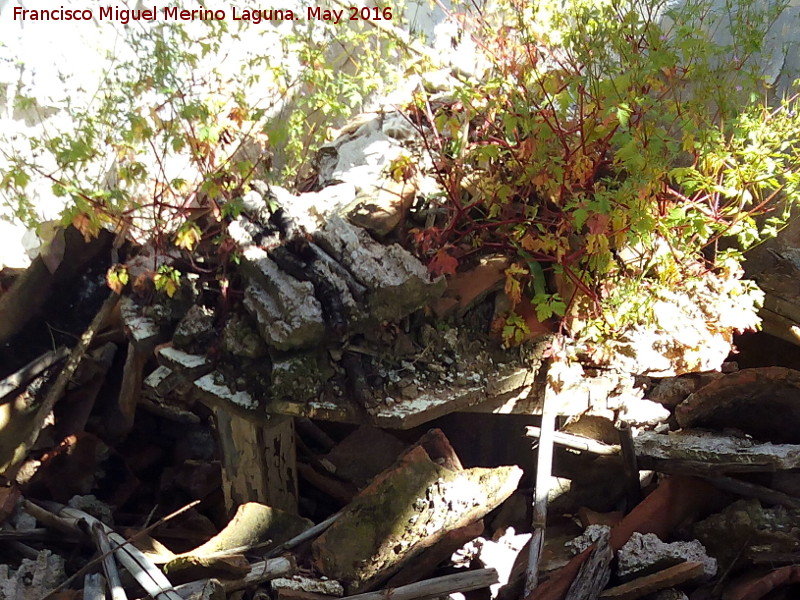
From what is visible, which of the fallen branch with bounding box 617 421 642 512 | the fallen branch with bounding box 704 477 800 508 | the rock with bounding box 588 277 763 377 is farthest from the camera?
the rock with bounding box 588 277 763 377

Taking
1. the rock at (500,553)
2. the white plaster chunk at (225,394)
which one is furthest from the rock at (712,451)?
the white plaster chunk at (225,394)

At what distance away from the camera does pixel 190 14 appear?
3004mm

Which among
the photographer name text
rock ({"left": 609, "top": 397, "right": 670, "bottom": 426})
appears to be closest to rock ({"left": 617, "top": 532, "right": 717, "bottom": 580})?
rock ({"left": 609, "top": 397, "right": 670, "bottom": 426})

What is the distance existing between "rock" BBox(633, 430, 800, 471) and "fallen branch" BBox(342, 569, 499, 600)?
927 millimetres

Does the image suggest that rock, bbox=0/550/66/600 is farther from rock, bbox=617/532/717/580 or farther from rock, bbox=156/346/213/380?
rock, bbox=617/532/717/580

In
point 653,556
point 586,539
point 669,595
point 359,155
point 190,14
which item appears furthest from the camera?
point 359,155

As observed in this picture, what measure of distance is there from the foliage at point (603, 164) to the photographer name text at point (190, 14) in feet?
2.15

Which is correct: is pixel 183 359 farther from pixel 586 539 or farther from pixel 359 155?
pixel 586 539

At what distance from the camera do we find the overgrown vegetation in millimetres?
2521

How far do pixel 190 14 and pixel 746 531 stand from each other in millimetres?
3220

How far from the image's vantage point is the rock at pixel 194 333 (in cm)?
266

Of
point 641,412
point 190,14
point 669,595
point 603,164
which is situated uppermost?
point 190,14

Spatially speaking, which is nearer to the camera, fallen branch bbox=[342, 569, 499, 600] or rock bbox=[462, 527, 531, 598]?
fallen branch bbox=[342, 569, 499, 600]

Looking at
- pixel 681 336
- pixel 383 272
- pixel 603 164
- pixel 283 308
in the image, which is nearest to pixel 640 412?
pixel 681 336
